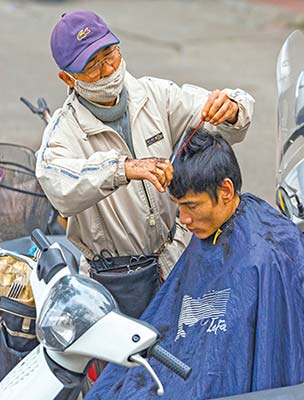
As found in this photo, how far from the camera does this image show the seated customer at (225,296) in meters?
2.57

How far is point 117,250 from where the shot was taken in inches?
125

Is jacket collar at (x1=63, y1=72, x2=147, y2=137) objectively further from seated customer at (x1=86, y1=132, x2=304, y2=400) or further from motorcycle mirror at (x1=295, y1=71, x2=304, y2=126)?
motorcycle mirror at (x1=295, y1=71, x2=304, y2=126)

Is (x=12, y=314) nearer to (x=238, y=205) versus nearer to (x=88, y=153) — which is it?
(x=88, y=153)

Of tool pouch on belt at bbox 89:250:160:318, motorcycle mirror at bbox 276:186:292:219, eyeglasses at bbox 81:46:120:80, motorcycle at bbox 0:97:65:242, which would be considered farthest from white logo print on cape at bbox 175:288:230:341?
motorcycle at bbox 0:97:65:242

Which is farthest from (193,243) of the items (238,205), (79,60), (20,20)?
(20,20)

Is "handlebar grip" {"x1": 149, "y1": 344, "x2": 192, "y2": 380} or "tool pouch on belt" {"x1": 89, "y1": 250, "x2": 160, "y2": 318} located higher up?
"handlebar grip" {"x1": 149, "y1": 344, "x2": 192, "y2": 380}

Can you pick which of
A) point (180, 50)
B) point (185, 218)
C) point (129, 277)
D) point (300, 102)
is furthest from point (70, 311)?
point (180, 50)

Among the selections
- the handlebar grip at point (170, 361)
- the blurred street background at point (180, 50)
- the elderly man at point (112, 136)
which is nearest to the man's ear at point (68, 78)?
the elderly man at point (112, 136)

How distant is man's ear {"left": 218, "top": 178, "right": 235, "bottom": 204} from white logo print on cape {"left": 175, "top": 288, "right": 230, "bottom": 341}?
286mm

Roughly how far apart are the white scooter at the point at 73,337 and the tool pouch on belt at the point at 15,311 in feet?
1.50

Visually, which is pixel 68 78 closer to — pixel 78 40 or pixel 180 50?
pixel 78 40

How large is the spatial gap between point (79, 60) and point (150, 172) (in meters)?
0.53

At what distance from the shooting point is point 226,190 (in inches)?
107

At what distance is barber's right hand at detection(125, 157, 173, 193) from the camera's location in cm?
254
